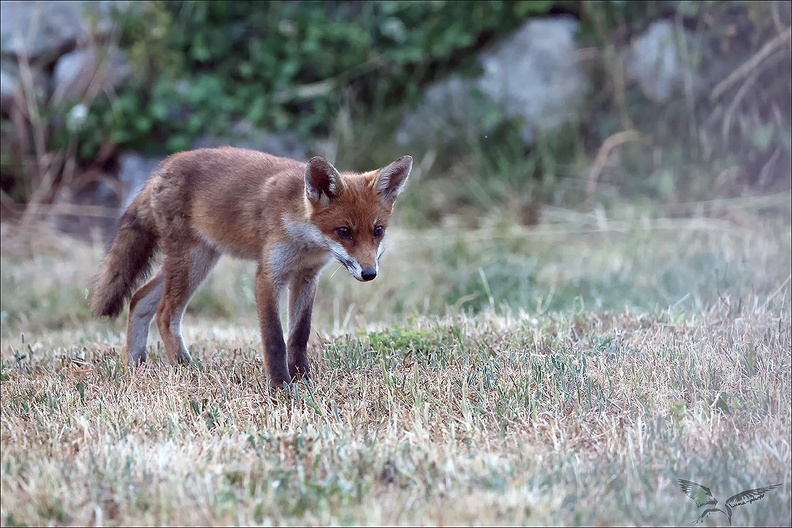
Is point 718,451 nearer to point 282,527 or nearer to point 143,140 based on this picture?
point 282,527

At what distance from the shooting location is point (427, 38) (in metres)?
10.7

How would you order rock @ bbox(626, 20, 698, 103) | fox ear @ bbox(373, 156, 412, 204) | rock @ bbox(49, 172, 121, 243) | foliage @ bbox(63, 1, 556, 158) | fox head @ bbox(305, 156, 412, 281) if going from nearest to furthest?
fox head @ bbox(305, 156, 412, 281) < fox ear @ bbox(373, 156, 412, 204) < rock @ bbox(626, 20, 698, 103) < rock @ bbox(49, 172, 121, 243) < foliage @ bbox(63, 1, 556, 158)

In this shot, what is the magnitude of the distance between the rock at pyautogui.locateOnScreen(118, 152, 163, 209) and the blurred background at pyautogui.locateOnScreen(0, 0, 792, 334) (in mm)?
25

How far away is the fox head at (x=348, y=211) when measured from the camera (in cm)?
467

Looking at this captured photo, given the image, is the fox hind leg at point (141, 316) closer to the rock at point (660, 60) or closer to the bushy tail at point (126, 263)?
the bushy tail at point (126, 263)

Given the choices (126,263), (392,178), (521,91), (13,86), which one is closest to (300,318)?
(392,178)

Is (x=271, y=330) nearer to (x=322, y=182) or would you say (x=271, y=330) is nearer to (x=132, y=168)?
(x=322, y=182)

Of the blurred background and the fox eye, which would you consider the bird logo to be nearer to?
the fox eye

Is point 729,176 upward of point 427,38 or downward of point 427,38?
downward

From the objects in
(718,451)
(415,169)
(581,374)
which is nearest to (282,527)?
(718,451)

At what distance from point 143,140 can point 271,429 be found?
7.59 m

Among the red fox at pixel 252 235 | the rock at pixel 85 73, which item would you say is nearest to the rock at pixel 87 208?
the rock at pixel 85 73

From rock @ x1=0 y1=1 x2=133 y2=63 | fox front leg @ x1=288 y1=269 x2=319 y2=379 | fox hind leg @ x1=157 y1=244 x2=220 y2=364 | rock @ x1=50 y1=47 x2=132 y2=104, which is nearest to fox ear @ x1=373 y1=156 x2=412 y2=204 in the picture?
fox front leg @ x1=288 y1=269 x2=319 y2=379

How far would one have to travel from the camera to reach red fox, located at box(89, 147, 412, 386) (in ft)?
15.6
